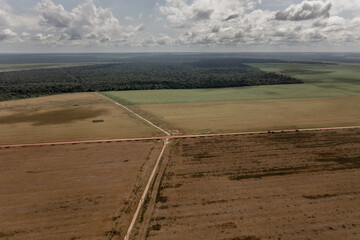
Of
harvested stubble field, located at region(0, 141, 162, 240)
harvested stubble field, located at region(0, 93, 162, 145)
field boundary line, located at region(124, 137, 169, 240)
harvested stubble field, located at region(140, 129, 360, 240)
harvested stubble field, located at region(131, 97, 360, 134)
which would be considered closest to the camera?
field boundary line, located at region(124, 137, 169, 240)

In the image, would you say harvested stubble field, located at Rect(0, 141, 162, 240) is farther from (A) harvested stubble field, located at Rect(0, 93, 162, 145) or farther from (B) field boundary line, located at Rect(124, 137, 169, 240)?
(A) harvested stubble field, located at Rect(0, 93, 162, 145)

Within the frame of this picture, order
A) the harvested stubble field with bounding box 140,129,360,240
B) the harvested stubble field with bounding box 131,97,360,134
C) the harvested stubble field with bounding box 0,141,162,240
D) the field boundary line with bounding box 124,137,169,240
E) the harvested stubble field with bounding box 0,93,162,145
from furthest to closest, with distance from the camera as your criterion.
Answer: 1. the harvested stubble field with bounding box 131,97,360,134
2. the harvested stubble field with bounding box 0,93,162,145
3. the harvested stubble field with bounding box 0,141,162,240
4. the harvested stubble field with bounding box 140,129,360,240
5. the field boundary line with bounding box 124,137,169,240

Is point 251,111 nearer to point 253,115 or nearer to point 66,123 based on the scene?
point 253,115

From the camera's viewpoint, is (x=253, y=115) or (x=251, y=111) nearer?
(x=253, y=115)

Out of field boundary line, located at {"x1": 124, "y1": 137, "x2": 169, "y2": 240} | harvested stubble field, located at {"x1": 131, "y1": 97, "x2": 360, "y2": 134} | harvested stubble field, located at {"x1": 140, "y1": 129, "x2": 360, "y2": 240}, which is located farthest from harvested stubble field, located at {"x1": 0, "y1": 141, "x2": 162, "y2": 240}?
harvested stubble field, located at {"x1": 131, "y1": 97, "x2": 360, "y2": 134}

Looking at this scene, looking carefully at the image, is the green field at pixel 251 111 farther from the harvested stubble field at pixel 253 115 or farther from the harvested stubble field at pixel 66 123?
the harvested stubble field at pixel 66 123

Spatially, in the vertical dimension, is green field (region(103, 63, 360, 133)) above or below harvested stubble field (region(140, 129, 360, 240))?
above

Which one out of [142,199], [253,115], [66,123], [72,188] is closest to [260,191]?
[142,199]
